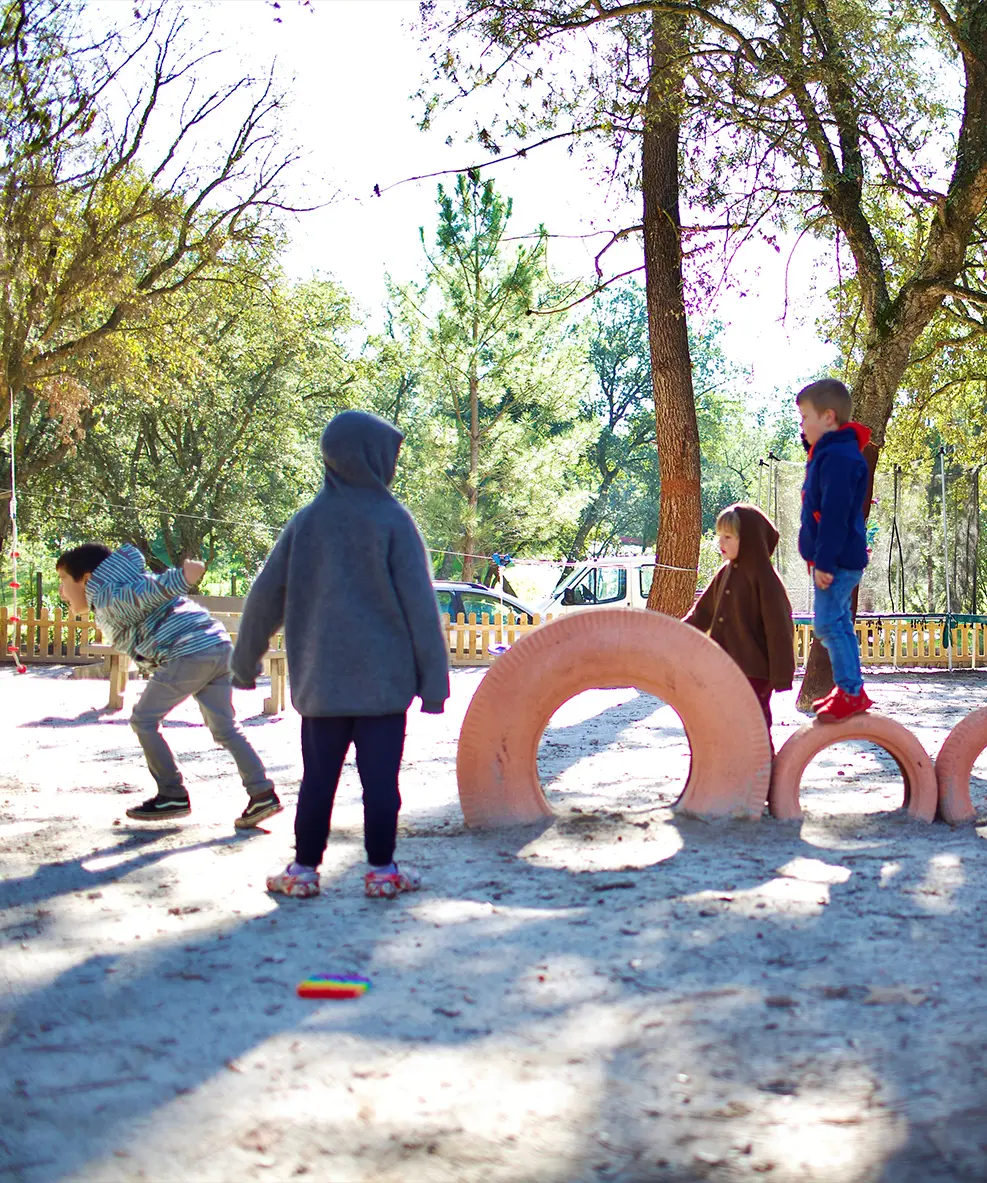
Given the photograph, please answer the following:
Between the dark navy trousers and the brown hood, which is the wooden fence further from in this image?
the dark navy trousers

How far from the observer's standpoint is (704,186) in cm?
1172

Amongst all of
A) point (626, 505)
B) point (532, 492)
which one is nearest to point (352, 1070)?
point (532, 492)

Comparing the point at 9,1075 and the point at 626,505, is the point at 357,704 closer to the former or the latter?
the point at 9,1075

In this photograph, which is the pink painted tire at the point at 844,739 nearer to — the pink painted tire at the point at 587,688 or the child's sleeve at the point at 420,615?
the pink painted tire at the point at 587,688

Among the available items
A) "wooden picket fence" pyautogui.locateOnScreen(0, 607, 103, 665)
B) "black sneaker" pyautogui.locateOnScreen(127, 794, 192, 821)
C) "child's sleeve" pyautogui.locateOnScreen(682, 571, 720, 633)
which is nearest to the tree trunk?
"child's sleeve" pyautogui.locateOnScreen(682, 571, 720, 633)

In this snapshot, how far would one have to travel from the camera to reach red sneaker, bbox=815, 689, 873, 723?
17.9ft

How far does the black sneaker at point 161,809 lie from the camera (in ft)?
18.6

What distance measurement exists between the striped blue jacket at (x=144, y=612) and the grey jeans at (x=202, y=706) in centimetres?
7

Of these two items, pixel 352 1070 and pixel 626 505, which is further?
Result: pixel 626 505

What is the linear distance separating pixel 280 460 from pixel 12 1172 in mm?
31868

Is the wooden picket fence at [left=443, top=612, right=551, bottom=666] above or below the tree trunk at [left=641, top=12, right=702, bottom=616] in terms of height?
below

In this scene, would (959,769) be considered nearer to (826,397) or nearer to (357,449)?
(826,397)

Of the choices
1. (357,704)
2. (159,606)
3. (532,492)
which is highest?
(532,492)

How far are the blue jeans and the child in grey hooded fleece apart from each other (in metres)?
2.02
